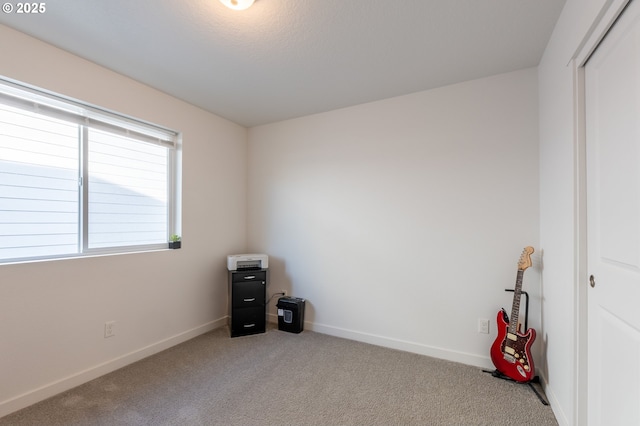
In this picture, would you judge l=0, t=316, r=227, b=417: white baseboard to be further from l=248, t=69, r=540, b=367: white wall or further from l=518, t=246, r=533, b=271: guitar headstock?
l=518, t=246, r=533, b=271: guitar headstock

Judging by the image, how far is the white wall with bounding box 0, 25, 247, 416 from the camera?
1815 millimetres

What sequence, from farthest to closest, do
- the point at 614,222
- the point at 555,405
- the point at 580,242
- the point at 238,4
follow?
the point at 555,405
the point at 238,4
the point at 580,242
the point at 614,222

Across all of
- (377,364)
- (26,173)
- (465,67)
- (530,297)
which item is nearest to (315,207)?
(377,364)

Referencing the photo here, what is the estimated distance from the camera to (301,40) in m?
1.89

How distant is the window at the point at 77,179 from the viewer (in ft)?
6.16

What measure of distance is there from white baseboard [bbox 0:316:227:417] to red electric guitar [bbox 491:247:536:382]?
9.37ft

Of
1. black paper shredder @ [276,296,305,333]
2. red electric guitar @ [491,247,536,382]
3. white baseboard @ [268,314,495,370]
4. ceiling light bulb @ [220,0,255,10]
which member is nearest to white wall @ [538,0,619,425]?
red electric guitar @ [491,247,536,382]

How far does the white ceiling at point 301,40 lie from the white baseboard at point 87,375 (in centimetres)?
239

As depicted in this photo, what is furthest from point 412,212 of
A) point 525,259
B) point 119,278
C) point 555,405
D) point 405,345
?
point 119,278

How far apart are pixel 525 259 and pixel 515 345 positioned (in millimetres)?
635

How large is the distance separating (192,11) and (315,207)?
2041 millimetres

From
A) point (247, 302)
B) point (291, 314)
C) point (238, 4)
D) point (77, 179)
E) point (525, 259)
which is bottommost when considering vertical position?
point (291, 314)

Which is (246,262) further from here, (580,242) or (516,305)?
(580,242)

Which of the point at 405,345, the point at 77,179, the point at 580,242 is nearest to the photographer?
the point at 580,242
